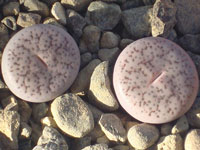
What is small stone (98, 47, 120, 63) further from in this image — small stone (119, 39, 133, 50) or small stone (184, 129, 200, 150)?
small stone (184, 129, 200, 150)

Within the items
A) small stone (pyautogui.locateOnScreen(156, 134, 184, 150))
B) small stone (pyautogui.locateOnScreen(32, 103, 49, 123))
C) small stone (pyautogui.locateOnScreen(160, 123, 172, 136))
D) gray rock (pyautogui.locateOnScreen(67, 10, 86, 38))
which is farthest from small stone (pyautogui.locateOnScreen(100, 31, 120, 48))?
small stone (pyautogui.locateOnScreen(156, 134, 184, 150))

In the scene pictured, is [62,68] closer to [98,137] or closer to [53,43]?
[53,43]

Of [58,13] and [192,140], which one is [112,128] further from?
[58,13]

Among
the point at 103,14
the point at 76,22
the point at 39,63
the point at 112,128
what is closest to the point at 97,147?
the point at 112,128

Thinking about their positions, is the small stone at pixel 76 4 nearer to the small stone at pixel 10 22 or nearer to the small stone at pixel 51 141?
the small stone at pixel 10 22

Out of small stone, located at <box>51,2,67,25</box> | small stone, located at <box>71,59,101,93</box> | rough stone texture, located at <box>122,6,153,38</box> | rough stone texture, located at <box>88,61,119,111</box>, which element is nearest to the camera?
rough stone texture, located at <box>88,61,119,111</box>
